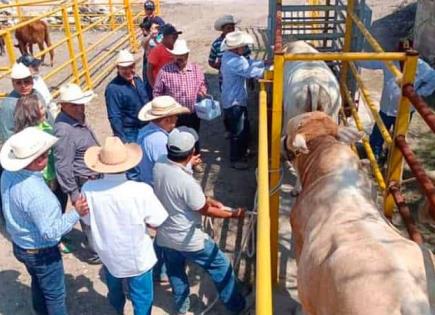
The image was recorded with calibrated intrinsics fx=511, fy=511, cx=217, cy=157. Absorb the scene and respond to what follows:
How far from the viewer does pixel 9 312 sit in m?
4.11

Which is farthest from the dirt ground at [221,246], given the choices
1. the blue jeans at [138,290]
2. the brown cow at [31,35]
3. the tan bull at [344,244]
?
the brown cow at [31,35]

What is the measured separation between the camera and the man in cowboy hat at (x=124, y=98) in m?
4.90

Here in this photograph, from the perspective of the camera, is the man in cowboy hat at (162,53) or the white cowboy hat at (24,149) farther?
the man in cowboy hat at (162,53)

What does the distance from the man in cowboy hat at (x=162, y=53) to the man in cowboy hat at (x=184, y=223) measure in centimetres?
241

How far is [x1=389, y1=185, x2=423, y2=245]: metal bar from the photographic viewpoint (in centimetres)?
292

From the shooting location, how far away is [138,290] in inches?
137

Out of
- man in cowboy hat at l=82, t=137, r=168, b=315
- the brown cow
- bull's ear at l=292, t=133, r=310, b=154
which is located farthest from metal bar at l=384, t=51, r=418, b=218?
the brown cow

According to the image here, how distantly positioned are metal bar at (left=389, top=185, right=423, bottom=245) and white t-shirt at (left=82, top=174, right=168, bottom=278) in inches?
57.6

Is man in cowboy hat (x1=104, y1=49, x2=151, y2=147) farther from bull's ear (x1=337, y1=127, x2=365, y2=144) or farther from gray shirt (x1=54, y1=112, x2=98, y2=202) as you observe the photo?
bull's ear (x1=337, y1=127, x2=365, y2=144)

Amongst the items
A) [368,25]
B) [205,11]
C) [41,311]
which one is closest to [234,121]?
[368,25]

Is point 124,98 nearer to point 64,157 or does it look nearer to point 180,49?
point 180,49

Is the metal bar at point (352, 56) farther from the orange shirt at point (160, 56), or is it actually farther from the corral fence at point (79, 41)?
the corral fence at point (79, 41)

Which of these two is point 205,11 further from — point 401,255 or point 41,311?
point 401,255

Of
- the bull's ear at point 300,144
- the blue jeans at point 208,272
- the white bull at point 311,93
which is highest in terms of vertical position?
the bull's ear at point 300,144
